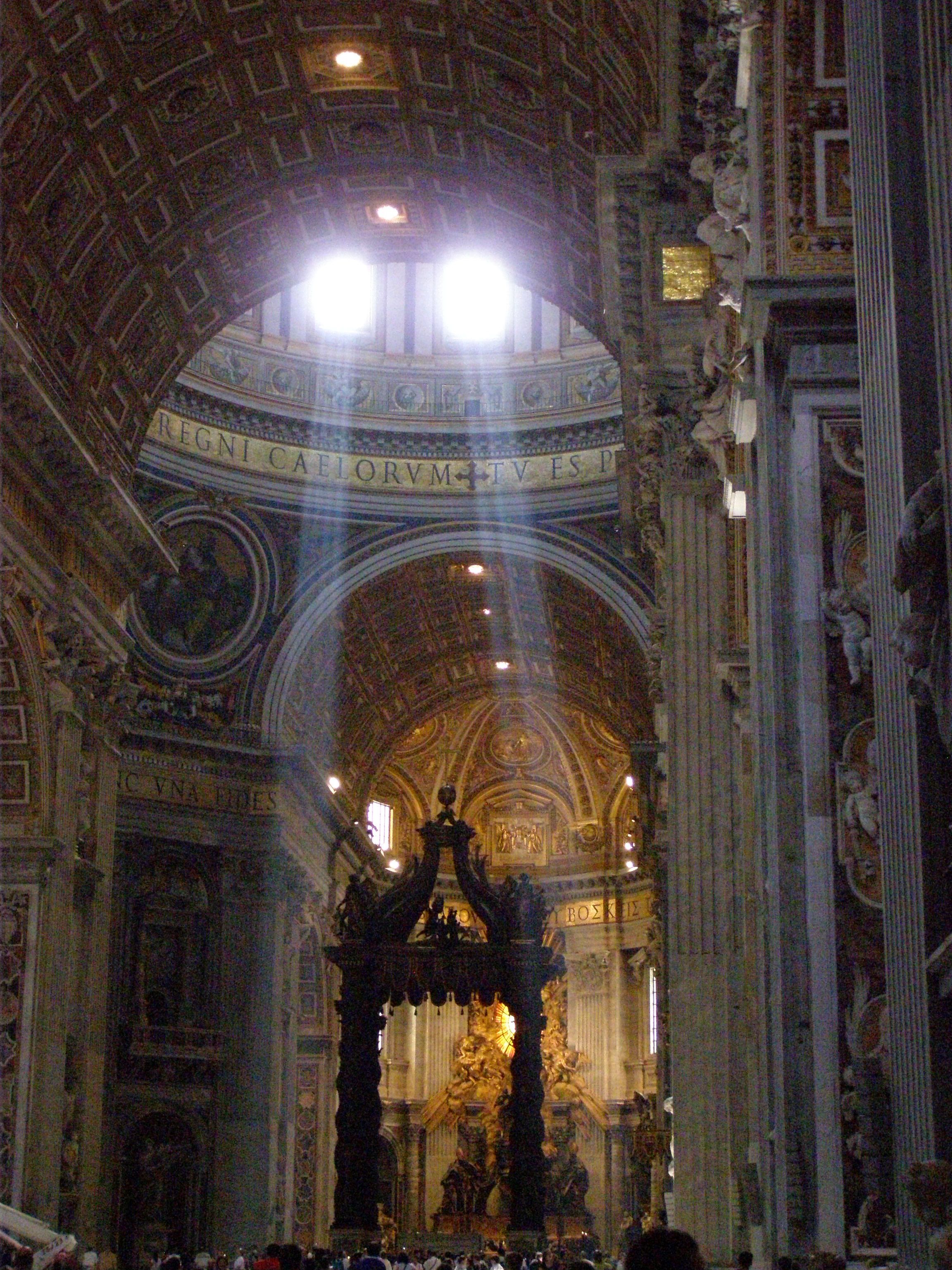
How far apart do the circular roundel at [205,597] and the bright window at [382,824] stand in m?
10.7

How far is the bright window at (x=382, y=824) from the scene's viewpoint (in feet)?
138

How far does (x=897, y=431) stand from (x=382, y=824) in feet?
124

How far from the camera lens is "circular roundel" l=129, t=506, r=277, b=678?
3095 cm

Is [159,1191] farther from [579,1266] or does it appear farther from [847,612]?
[579,1266]

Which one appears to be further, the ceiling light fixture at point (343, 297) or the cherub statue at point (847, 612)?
the ceiling light fixture at point (343, 297)

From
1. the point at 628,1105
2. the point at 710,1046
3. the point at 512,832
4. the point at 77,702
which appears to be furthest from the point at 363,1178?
the point at 512,832

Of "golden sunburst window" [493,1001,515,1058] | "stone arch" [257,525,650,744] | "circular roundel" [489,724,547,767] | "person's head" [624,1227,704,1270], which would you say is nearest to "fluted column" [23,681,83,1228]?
"stone arch" [257,525,650,744]

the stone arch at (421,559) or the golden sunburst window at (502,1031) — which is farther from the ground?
the stone arch at (421,559)

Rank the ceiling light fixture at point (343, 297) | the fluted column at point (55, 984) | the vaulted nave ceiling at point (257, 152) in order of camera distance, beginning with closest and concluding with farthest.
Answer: the fluted column at point (55, 984) < the vaulted nave ceiling at point (257, 152) < the ceiling light fixture at point (343, 297)

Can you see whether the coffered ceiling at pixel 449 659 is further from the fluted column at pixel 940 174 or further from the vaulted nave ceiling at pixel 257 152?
the fluted column at pixel 940 174

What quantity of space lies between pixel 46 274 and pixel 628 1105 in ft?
84.0

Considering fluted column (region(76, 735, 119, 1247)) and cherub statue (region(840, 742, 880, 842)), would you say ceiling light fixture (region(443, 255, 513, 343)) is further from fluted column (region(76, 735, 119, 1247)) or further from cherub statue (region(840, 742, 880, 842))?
cherub statue (region(840, 742, 880, 842))

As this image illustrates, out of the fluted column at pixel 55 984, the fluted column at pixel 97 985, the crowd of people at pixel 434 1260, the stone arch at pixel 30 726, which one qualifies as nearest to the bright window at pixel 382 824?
the crowd of people at pixel 434 1260

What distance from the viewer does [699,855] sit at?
15055mm
